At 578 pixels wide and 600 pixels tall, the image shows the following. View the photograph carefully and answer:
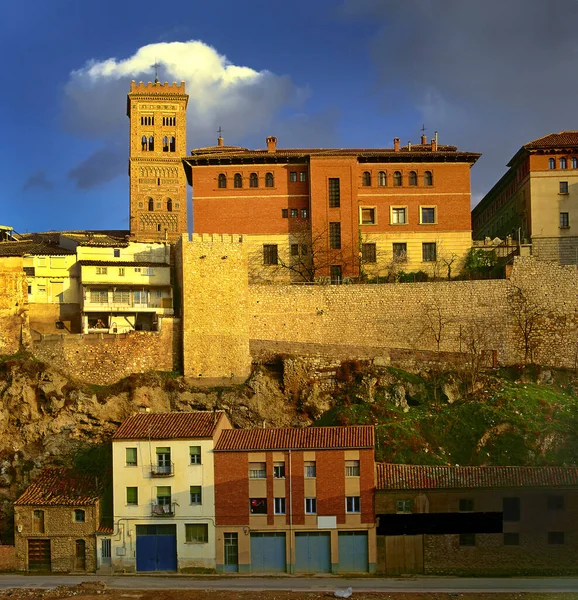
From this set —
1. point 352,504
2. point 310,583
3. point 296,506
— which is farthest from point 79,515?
point 352,504

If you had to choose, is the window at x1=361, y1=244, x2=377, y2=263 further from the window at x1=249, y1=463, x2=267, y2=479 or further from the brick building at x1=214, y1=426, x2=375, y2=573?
the window at x1=249, y1=463, x2=267, y2=479

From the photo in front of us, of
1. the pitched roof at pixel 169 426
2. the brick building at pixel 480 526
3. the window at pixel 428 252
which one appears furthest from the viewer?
the window at pixel 428 252

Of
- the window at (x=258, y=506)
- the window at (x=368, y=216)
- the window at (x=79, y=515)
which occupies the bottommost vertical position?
the window at (x=79, y=515)

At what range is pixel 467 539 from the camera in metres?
46.3

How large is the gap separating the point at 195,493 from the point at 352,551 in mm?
7802

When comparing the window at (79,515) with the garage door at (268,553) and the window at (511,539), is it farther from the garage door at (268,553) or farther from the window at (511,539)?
the window at (511,539)

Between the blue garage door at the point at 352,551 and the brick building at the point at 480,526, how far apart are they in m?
0.69

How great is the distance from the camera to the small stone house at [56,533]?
157 feet

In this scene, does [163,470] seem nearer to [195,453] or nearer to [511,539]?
[195,453]

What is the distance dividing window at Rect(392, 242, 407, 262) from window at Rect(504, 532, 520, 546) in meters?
26.7

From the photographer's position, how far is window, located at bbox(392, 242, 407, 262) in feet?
227

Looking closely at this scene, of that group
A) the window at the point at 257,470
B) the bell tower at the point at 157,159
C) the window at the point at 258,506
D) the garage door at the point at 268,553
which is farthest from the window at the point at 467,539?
the bell tower at the point at 157,159

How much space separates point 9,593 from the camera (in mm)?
42938

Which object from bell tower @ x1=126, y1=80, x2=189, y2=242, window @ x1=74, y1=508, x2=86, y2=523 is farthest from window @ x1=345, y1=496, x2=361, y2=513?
bell tower @ x1=126, y1=80, x2=189, y2=242
